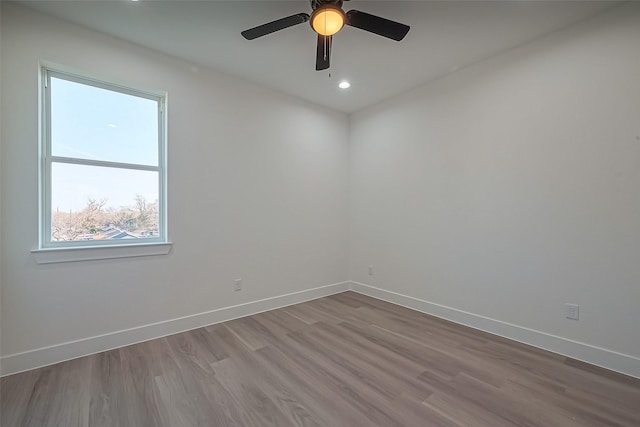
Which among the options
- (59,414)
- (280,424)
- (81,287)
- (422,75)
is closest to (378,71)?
(422,75)

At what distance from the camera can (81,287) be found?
2336 millimetres

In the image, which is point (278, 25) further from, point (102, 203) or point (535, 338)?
point (535, 338)

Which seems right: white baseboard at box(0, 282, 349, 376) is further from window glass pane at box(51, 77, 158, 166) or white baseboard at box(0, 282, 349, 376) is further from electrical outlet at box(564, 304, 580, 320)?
electrical outlet at box(564, 304, 580, 320)

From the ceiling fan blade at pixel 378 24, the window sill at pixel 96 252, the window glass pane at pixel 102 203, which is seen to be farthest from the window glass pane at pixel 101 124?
the ceiling fan blade at pixel 378 24

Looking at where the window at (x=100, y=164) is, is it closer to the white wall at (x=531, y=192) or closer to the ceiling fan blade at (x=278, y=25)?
the ceiling fan blade at (x=278, y=25)

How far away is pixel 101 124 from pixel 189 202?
99 cm

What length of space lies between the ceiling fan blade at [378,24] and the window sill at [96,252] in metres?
2.47

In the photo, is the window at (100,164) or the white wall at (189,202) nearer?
the white wall at (189,202)

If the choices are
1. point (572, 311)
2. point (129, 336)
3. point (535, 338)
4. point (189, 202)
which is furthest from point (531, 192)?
point (129, 336)

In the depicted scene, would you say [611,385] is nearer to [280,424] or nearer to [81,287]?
[280,424]

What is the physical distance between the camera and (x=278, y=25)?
6.20 ft

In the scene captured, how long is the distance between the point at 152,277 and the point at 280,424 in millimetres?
1833

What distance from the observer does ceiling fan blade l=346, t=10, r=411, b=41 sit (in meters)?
1.77

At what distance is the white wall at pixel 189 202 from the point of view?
211cm
